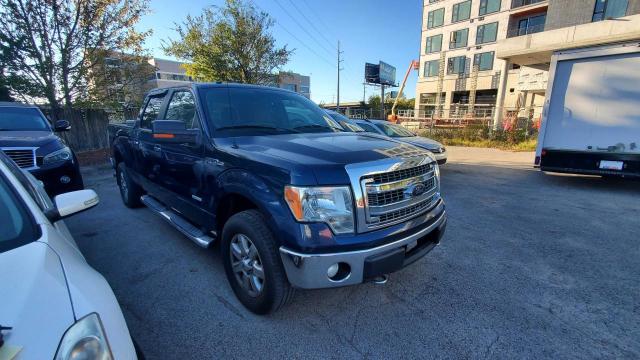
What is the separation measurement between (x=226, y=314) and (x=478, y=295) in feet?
7.60

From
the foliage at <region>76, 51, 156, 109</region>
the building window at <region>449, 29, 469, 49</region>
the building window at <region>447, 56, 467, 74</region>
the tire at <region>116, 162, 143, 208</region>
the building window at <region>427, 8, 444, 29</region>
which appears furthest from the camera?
the building window at <region>427, 8, 444, 29</region>

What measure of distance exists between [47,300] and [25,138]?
211 inches

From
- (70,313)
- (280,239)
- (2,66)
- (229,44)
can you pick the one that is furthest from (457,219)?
(229,44)

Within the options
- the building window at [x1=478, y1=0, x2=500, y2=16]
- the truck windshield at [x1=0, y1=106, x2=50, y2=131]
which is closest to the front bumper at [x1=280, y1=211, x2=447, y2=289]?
the truck windshield at [x1=0, y1=106, x2=50, y2=131]

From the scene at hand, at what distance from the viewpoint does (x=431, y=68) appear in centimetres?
3912

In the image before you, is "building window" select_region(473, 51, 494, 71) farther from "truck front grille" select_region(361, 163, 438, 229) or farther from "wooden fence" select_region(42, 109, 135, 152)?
"truck front grille" select_region(361, 163, 438, 229)

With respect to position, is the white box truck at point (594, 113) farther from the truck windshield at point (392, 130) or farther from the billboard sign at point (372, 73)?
the billboard sign at point (372, 73)

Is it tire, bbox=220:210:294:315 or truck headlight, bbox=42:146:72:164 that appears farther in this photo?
truck headlight, bbox=42:146:72:164

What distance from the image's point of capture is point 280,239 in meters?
2.07

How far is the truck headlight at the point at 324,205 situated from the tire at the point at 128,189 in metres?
3.98

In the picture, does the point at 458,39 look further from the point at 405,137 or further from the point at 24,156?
the point at 24,156

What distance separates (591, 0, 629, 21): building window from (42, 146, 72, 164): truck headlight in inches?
1158

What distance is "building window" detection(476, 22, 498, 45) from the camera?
32.3 meters

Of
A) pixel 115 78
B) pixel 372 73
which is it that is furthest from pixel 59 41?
pixel 372 73
